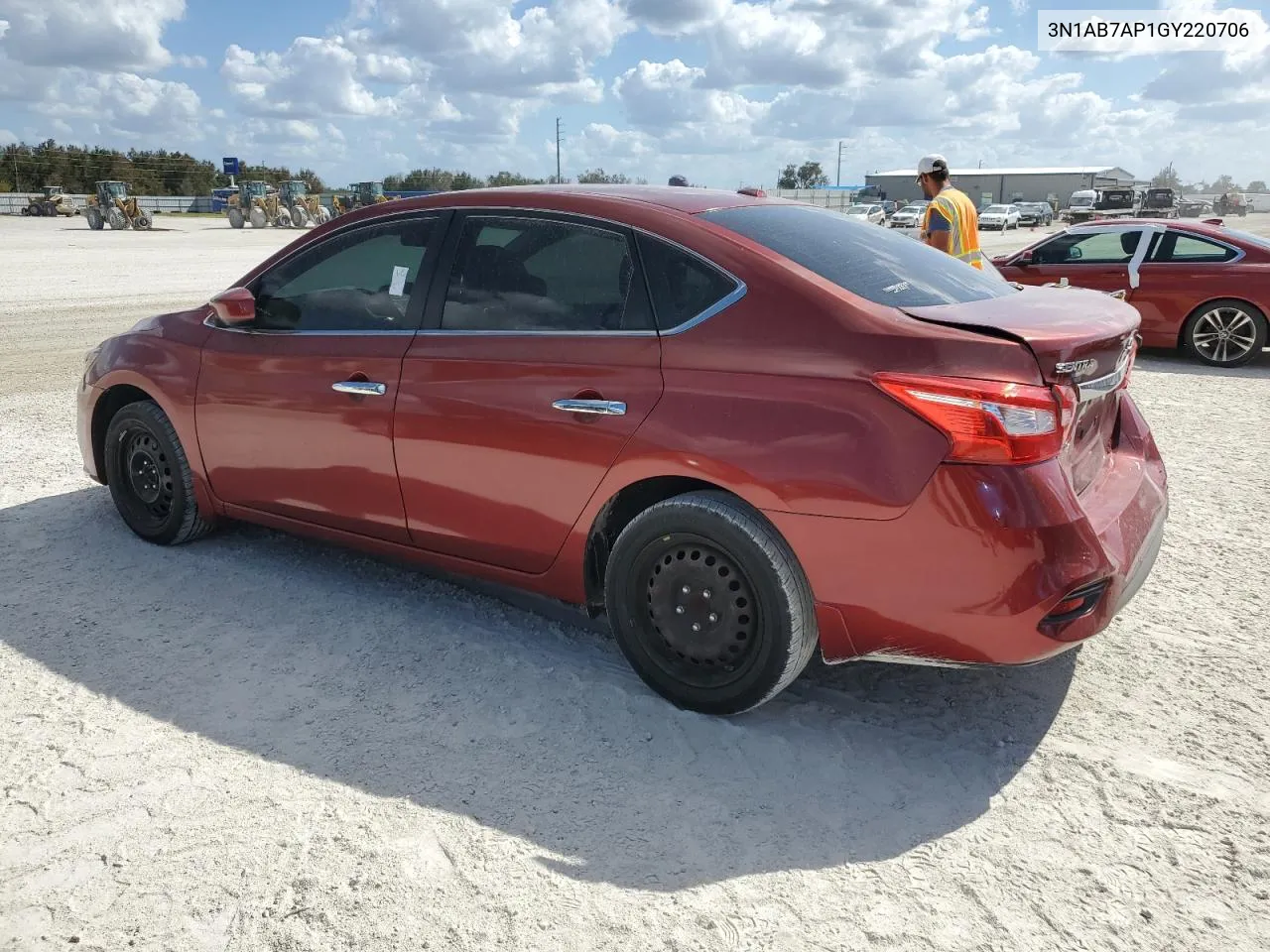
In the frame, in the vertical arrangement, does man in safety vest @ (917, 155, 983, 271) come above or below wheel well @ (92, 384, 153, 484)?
above

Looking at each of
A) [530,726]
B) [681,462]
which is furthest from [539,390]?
[530,726]

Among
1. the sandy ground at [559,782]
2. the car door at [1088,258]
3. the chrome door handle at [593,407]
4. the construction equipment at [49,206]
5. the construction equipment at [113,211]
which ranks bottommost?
the sandy ground at [559,782]

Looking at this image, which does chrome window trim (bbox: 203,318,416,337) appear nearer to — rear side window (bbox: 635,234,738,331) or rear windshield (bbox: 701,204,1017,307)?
rear side window (bbox: 635,234,738,331)

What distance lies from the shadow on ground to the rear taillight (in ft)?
3.24

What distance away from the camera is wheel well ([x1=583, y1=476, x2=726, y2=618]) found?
10.9ft

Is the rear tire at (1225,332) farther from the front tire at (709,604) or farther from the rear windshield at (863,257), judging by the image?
the front tire at (709,604)

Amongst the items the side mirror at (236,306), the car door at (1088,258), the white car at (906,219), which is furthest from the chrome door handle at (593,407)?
the white car at (906,219)

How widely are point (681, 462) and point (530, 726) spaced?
3.21 feet

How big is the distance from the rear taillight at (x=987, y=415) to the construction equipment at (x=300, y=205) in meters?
51.1

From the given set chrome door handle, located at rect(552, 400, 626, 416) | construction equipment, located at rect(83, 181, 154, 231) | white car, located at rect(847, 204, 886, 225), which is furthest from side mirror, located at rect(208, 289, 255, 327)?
white car, located at rect(847, 204, 886, 225)

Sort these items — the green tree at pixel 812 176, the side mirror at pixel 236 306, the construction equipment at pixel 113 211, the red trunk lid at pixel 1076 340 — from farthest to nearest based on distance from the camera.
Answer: the green tree at pixel 812 176, the construction equipment at pixel 113 211, the side mirror at pixel 236 306, the red trunk lid at pixel 1076 340

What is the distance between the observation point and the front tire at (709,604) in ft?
10.1

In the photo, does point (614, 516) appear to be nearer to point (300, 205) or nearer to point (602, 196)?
point (602, 196)

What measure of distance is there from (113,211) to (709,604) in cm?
4819
